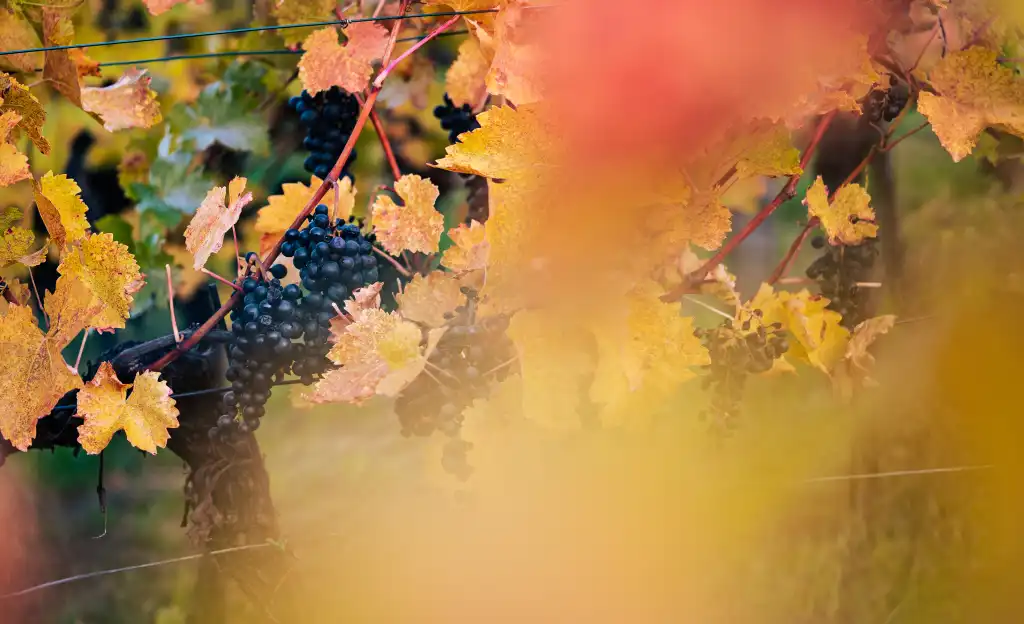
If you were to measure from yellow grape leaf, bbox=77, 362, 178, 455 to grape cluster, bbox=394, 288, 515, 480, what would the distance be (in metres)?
0.18

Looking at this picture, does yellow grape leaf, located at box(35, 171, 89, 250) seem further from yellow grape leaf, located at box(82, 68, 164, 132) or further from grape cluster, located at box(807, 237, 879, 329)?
grape cluster, located at box(807, 237, 879, 329)

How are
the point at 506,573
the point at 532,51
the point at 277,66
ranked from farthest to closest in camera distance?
the point at 277,66, the point at 506,573, the point at 532,51

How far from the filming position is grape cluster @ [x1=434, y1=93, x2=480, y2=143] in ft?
2.23

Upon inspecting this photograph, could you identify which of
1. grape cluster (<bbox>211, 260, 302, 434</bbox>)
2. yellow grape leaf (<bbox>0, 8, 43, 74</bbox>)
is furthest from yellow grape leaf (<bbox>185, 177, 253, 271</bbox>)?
yellow grape leaf (<bbox>0, 8, 43, 74</bbox>)

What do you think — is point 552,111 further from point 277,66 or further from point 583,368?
point 277,66

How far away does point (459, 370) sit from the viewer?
1.97 ft

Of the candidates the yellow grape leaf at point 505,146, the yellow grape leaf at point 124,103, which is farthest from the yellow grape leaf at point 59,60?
the yellow grape leaf at point 505,146

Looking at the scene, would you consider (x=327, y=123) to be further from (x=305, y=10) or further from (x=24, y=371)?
(x=24, y=371)

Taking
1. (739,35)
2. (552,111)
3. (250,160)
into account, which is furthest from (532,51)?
(250,160)

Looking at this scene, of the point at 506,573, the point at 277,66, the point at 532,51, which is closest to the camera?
the point at 532,51

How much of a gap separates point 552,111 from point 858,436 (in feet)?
1.37

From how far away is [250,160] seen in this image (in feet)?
2.67

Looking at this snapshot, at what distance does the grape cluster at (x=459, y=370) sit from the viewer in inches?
23.3

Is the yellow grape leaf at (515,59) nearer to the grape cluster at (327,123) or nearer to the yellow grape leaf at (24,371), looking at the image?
the grape cluster at (327,123)
